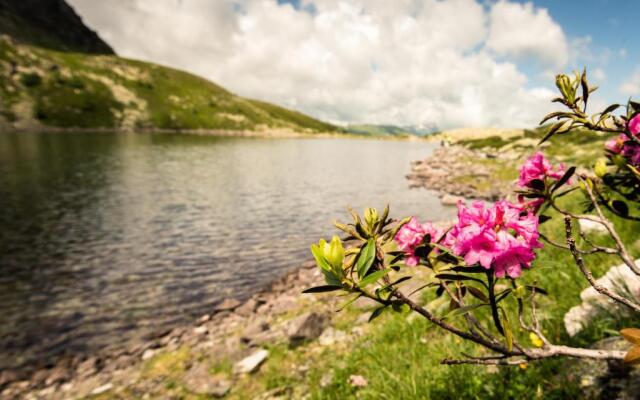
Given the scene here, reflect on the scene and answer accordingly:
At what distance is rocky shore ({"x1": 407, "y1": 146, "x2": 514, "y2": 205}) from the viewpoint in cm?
2745

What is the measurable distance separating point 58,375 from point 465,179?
34.3m

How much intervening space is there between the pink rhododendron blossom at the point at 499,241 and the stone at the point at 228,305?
1031 cm

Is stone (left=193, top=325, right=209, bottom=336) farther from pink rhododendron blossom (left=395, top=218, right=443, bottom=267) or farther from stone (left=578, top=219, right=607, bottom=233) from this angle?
stone (left=578, top=219, right=607, bottom=233)

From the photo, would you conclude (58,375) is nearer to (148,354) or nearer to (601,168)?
(148,354)

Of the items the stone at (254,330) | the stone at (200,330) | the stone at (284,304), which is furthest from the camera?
the stone at (284,304)

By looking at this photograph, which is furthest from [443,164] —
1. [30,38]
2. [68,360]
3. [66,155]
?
[30,38]

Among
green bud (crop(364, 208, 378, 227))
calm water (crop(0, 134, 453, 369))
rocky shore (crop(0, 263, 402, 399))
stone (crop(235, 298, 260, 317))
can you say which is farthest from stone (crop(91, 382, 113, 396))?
green bud (crop(364, 208, 378, 227))

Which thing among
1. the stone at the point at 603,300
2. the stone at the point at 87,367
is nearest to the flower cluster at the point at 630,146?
the stone at the point at 603,300

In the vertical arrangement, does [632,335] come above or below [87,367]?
above

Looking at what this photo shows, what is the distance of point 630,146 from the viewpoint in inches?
99.6

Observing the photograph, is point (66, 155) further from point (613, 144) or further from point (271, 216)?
point (613, 144)

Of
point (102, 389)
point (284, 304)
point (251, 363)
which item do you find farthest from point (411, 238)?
point (284, 304)

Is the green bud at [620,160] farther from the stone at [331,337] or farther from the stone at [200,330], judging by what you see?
the stone at [200,330]

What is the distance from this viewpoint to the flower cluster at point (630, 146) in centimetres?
240
